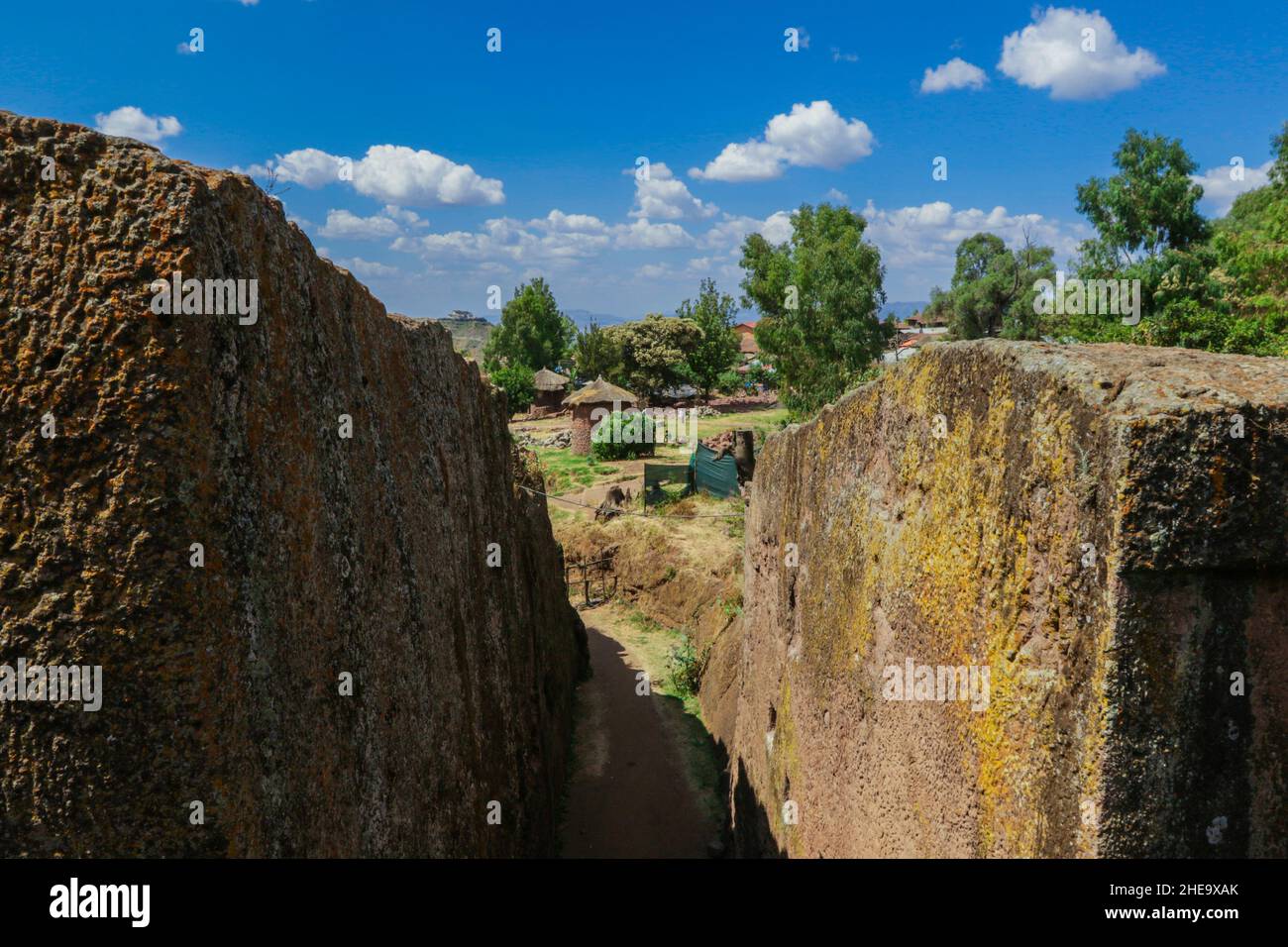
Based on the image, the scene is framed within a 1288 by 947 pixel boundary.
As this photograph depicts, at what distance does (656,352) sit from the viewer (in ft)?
179

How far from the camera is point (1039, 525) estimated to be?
11.3 feet

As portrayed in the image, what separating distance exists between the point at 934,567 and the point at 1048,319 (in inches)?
1468

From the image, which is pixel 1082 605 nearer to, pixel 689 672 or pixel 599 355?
pixel 689 672

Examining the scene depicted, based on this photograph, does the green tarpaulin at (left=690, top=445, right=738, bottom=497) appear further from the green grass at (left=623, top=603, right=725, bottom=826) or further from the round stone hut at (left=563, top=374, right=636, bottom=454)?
the round stone hut at (left=563, top=374, right=636, bottom=454)

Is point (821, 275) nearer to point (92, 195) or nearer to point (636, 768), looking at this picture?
point (636, 768)

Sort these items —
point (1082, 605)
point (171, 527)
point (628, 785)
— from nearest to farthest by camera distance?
point (171, 527) → point (1082, 605) → point (628, 785)

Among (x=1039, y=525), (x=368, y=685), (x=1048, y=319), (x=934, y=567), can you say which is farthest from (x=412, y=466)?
(x=1048, y=319)

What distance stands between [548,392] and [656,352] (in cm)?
824

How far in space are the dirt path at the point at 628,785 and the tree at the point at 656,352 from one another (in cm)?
3868

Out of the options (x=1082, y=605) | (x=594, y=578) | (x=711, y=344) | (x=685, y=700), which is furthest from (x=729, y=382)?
(x=1082, y=605)

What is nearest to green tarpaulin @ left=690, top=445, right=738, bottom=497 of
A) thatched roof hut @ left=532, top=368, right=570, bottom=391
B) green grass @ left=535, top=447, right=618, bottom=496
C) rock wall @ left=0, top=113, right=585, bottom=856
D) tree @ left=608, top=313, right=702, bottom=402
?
green grass @ left=535, top=447, right=618, bottom=496

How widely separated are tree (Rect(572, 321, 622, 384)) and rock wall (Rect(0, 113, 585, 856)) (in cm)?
5139

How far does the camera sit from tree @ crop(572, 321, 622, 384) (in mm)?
55844

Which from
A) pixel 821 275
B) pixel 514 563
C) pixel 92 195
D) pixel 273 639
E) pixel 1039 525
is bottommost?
pixel 514 563
